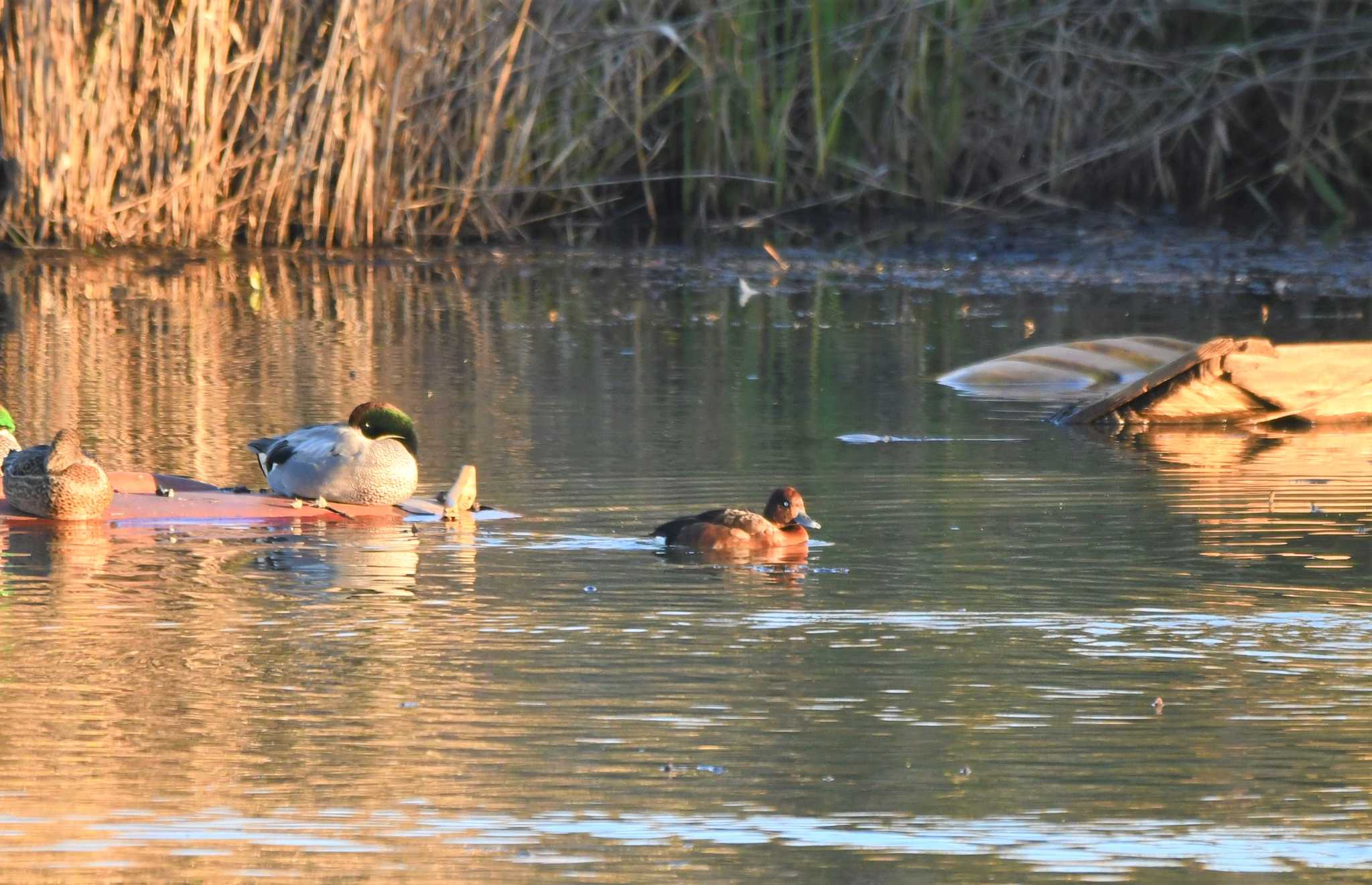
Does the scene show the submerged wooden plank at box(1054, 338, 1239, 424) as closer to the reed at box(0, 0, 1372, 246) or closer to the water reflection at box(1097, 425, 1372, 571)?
the water reflection at box(1097, 425, 1372, 571)

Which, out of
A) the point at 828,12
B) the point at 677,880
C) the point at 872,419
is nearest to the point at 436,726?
the point at 677,880

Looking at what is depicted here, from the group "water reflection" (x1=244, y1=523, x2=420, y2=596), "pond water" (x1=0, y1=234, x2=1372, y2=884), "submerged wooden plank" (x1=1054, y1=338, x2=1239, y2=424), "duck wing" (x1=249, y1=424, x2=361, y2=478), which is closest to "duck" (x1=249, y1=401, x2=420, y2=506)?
"duck wing" (x1=249, y1=424, x2=361, y2=478)

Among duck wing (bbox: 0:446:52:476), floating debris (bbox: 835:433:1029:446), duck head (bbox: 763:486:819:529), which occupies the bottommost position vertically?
duck head (bbox: 763:486:819:529)

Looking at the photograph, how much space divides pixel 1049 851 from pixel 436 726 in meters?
1.35

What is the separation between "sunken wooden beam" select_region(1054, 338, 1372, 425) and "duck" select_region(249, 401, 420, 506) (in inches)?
126

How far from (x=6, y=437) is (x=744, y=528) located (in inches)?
97.9

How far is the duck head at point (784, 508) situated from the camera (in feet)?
23.3

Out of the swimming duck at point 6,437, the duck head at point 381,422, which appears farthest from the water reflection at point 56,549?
the duck head at point 381,422

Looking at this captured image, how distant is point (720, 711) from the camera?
16.9 feet

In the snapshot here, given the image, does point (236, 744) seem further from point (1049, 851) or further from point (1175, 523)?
point (1175, 523)

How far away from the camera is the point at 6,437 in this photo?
313 inches

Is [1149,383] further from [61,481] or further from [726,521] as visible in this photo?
[61,481]

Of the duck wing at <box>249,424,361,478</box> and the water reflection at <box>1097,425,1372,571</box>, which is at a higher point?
the duck wing at <box>249,424,361,478</box>

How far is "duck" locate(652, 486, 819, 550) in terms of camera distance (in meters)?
7.03
